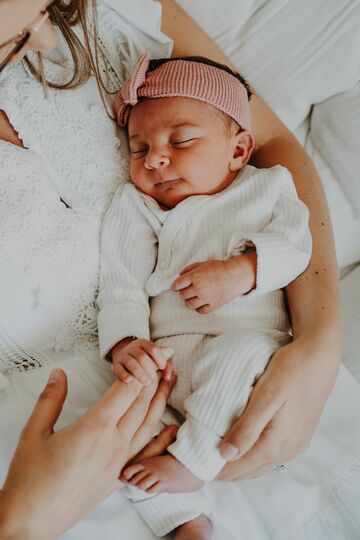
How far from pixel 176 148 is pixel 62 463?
75 cm

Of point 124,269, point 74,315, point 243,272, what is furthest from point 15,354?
point 243,272

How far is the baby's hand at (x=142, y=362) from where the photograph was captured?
94cm

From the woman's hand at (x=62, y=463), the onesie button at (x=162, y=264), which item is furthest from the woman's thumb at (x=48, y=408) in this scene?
the onesie button at (x=162, y=264)

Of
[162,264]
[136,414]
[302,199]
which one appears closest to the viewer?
[136,414]

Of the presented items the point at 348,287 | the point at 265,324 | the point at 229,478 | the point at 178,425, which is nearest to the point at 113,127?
the point at 265,324

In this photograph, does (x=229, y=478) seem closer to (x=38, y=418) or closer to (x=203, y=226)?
(x=38, y=418)

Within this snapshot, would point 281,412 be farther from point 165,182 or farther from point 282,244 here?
point 165,182

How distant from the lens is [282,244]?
3.65 feet

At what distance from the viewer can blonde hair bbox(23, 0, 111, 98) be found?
124 cm

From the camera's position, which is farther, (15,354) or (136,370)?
(15,354)

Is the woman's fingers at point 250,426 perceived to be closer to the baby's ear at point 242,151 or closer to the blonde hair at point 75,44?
the baby's ear at point 242,151

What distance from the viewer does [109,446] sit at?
32.8 inches

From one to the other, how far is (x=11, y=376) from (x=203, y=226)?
20.9 inches

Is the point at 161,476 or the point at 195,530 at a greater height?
the point at 161,476
